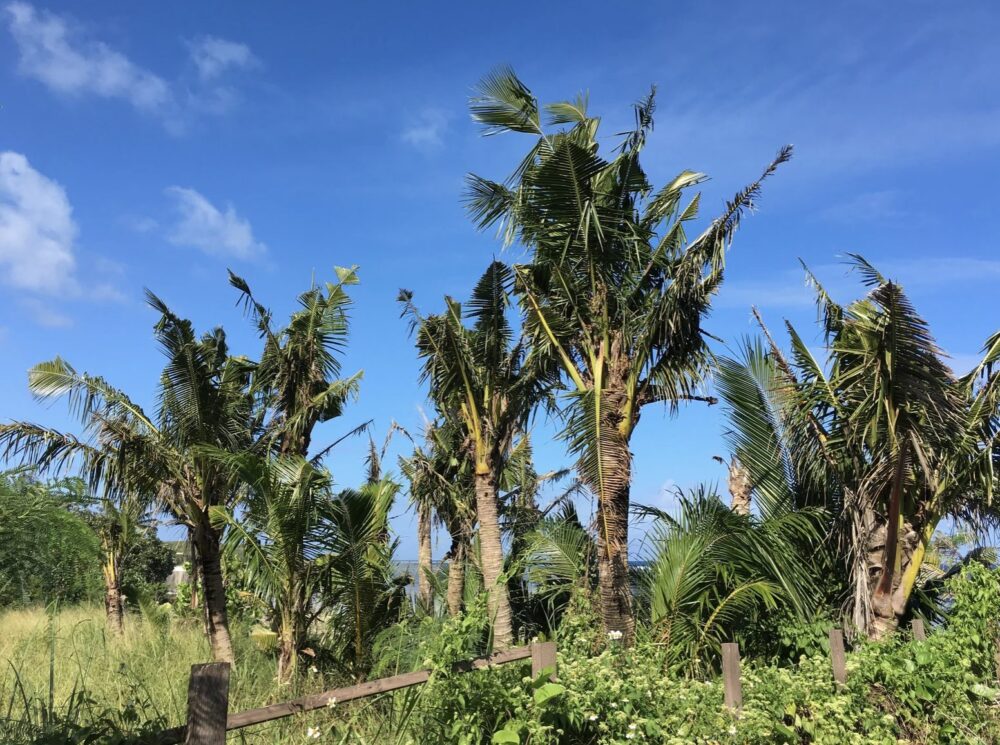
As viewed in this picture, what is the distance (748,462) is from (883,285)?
383 cm

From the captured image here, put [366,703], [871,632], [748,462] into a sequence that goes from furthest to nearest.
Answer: [748,462] → [871,632] → [366,703]

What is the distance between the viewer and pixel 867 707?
5.67m

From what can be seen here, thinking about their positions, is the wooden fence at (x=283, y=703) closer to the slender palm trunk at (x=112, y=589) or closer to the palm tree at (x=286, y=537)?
the palm tree at (x=286, y=537)

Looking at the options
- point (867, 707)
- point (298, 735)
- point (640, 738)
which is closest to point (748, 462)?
point (867, 707)

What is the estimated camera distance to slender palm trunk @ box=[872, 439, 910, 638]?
7477 mm

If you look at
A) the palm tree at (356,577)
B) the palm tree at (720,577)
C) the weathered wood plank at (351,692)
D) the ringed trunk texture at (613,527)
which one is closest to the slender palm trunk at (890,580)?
the palm tree at (720,577)

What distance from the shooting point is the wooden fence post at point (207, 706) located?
3.12 metres

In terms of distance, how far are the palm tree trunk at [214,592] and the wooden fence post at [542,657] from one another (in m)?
5.26

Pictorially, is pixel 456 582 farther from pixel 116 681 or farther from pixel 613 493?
pixel 116 681

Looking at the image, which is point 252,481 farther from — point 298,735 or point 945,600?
point 945,600

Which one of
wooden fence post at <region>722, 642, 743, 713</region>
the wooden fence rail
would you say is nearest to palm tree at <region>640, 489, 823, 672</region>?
wooden fence post at <region>722, 642, 743, 713</region>

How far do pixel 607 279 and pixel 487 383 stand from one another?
2.55m

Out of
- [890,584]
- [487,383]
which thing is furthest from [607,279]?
[890,584]

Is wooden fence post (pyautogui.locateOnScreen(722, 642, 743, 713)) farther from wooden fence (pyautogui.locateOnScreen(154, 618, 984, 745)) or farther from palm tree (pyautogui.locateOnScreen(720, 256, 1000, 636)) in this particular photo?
palm tree (pyautogui.locateOnScreen(720, 256, 1000, 636))
